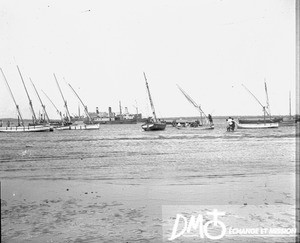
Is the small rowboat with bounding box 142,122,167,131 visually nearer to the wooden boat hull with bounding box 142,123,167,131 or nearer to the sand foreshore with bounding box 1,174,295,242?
the wooden boat hull with bounding box 142,123,167,131

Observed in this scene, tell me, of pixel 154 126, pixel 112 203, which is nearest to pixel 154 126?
pixel 154 126

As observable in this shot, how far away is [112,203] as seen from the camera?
10922mm

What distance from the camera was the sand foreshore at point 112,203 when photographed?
309 inches

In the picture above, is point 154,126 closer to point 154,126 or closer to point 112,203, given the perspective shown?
point 154,126

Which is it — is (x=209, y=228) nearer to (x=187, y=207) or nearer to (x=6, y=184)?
(x=187, y=207)

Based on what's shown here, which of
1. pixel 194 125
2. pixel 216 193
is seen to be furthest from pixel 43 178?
→ pixel 194 125

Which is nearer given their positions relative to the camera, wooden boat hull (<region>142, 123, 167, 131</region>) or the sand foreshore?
the sand foreshore

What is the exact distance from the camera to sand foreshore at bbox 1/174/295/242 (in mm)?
7859

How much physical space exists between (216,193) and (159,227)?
4.28m

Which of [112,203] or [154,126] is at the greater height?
[112,203]

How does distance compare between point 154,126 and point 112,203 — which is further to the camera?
point 154,126

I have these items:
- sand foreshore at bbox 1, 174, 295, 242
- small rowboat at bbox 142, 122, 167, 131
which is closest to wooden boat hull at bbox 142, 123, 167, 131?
small rowboat at bbox 142, 122, 167, 131

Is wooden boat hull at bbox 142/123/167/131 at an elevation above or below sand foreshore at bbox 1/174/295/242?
below

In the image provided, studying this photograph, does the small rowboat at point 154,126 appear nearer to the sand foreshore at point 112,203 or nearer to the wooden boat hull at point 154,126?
the wooden boat hull at point 154,126
